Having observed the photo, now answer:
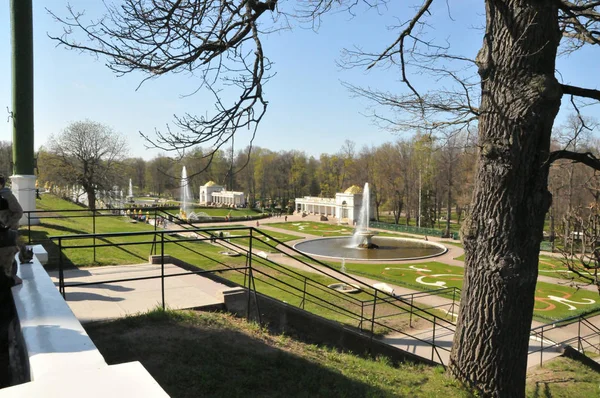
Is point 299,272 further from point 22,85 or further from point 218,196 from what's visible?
point 218,196

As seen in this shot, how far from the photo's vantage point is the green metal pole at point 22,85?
14.8m

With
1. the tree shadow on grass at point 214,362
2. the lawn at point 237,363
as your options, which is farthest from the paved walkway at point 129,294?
the tree shadow on grass at point 214,362

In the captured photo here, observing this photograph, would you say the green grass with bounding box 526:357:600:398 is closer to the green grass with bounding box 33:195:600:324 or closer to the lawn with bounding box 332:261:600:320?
the green grass with bounding box 33:195:600:324

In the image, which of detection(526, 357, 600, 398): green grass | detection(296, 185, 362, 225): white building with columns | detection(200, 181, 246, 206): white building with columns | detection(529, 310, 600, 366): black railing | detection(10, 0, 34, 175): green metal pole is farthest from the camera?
detection(200, 181, 246, 206): white building with columns

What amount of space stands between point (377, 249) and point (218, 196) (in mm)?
49711

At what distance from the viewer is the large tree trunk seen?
4.82 m

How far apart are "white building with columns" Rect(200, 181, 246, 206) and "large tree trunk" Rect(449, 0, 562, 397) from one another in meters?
74.5

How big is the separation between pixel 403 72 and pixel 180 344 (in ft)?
15.3

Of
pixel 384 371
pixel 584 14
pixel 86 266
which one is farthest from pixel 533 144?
pixel 86 266

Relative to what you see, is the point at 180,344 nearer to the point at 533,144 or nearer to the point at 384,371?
the point at 384,371

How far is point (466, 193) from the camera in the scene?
48.7m

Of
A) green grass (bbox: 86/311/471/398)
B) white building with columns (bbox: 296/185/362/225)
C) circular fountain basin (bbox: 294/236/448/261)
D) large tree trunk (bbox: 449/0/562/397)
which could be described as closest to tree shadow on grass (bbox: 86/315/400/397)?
green grass (bbox: 86/311/471/398)

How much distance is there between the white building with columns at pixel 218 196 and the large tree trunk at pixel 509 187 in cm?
7449

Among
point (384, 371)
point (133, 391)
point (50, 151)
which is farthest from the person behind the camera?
point (50, 151)
